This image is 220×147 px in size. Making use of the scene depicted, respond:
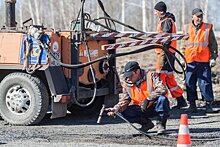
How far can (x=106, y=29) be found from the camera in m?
11.2

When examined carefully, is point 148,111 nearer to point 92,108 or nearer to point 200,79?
point 92,108

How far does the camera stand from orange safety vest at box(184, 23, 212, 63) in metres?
11.5

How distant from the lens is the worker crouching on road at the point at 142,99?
873cm

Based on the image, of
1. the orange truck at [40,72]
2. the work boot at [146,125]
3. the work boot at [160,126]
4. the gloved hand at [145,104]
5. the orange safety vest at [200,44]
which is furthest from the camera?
the orange safety vest at [200,44]

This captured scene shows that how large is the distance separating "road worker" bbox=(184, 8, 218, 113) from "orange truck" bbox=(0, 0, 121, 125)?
2.06 metres

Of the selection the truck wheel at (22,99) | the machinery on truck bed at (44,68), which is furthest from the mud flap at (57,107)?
the truck wheel at (22,99)

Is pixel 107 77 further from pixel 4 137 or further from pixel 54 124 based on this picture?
pixel 4 137

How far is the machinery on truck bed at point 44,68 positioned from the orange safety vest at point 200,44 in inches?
39.3

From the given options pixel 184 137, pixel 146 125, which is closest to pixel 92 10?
pixel 146 125

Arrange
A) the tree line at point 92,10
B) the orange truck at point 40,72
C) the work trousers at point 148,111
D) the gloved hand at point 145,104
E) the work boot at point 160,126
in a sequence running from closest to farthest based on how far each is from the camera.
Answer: the gloved hand at point 145,104 → the work trousers at point 148,111 → the work boot at point 160,126 → the orange truck at point 40,72 → the tree line at point 92,10

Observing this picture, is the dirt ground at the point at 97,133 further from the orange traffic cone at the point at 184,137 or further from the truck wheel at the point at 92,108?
the orange traffic cone at the point at 184,137

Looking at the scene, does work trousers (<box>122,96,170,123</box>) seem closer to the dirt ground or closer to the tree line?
the dirt ground

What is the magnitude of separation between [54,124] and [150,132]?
1911 millimetres

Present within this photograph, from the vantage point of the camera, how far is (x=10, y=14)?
1177 centimetres
